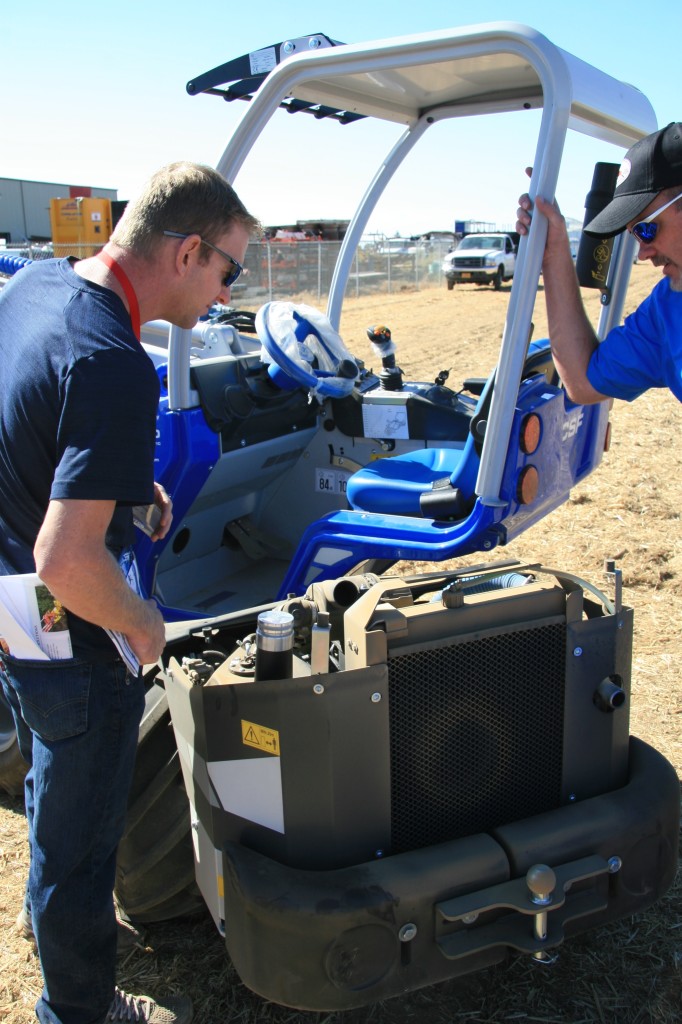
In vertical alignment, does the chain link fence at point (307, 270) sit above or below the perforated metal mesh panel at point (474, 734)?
above

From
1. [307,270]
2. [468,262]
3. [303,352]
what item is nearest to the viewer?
[303,352]

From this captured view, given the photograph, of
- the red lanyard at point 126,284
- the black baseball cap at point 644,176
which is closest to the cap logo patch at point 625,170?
the black baseball cap at point 644,176

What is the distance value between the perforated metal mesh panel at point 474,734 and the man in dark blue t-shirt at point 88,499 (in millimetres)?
618

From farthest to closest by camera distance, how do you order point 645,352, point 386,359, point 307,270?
1. point 307,270
2. point 386,359
3. point 645,352

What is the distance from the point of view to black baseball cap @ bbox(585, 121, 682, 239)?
238cm

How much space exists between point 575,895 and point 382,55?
2.53 meters

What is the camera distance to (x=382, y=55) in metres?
2.87

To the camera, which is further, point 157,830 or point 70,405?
point 157,830

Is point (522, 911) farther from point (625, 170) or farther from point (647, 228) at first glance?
point (625, 170)

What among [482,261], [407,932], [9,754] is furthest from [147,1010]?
[482,261]

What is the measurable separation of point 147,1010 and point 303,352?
2.87 metres

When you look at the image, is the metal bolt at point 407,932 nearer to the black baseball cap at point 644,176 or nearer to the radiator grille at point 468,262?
the black baseball cap at point 644,176

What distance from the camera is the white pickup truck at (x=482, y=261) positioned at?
111 ft

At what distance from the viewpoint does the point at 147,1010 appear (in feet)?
7.89
